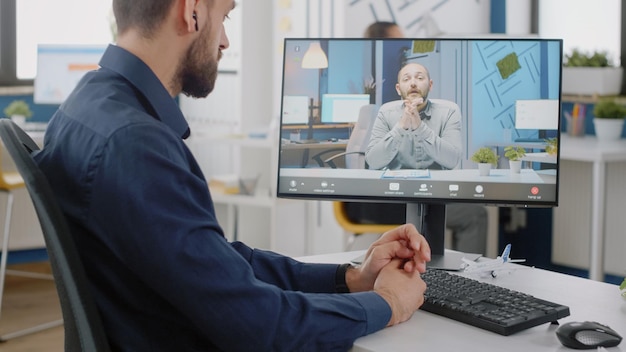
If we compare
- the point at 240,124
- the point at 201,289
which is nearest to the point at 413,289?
the point at 201,289

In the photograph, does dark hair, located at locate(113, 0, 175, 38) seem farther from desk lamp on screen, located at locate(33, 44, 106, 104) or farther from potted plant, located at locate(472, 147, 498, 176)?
desk lamp on screen, located at locate(33, 44, 106, 104)

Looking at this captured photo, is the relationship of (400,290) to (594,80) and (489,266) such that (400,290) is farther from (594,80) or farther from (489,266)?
(594,80)

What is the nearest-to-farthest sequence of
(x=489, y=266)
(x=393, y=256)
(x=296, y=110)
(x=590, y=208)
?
1. (x=393, y=256)
2. (x=489, y=266)
3. (x=296, y=110)
4. (x=590, y=208)

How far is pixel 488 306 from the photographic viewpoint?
1577mm

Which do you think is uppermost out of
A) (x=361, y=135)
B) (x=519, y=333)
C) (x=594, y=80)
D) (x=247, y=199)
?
(x=594, y=80)

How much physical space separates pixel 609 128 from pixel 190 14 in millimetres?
3297

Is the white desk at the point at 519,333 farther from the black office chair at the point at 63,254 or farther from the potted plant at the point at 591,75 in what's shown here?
the potted plant at the point at 591,75

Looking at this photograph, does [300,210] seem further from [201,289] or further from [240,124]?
[201,289]

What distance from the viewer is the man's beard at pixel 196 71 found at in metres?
1.48

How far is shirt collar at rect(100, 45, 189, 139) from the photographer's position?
55.6 inches

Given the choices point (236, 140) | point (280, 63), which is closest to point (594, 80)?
point (280, 63)

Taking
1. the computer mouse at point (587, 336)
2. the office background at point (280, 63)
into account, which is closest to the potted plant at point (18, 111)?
the office background at point (280, 63)

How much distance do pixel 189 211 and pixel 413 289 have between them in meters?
0.46

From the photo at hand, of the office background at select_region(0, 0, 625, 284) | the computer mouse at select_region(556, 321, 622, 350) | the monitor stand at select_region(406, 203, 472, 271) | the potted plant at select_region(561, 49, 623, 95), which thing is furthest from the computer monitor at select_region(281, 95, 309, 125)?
the potted plant at select_region(561, 49, 623, 95)
